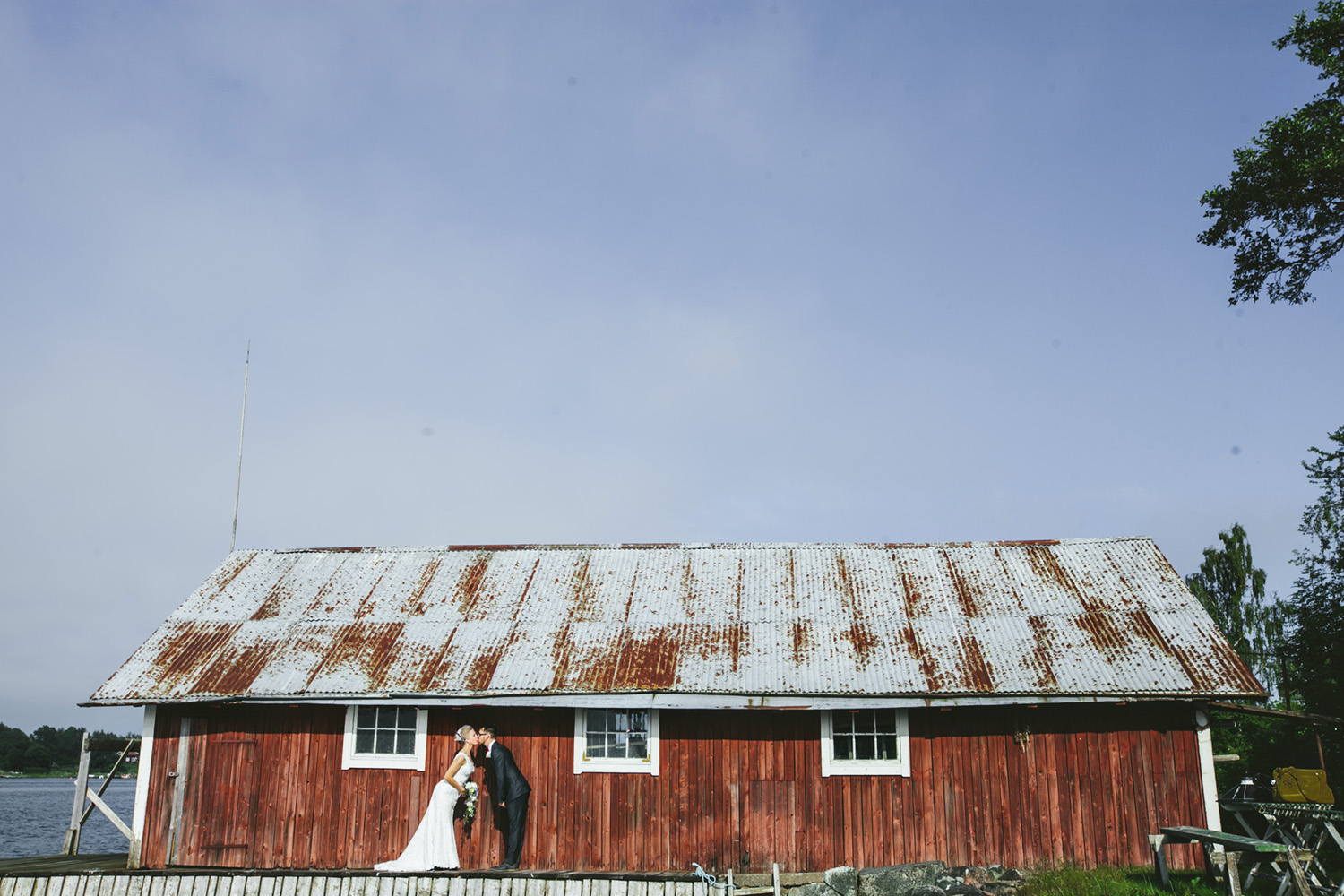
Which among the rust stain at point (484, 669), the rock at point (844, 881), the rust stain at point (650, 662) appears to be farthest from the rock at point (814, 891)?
the rust stain at point (484, 669)

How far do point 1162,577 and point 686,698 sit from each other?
25.0 feet

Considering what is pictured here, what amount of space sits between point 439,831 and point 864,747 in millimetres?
5600

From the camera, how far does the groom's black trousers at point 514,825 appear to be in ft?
41.0

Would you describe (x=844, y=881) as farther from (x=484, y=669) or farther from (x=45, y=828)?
(x=45, y=828)

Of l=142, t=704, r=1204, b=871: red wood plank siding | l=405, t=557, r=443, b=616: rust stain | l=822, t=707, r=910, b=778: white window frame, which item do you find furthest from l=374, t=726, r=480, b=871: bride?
l=822, t=707, r=910, b=778: white window frame

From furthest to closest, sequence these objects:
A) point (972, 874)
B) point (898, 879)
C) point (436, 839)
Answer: point (436, 839)
point (972, 874)
point (898, 879)

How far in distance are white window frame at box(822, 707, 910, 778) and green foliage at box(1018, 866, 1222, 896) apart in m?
1.97

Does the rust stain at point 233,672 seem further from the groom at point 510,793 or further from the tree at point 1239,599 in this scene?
the tree at point 1239,599

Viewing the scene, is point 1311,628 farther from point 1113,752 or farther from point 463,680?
point 463,680

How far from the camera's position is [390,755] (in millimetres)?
13508

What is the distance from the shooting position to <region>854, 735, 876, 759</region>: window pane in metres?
12.9

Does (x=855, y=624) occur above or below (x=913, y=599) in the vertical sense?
below

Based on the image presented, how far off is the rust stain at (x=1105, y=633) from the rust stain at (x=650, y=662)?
5.68 meters

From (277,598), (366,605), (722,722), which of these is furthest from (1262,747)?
(277,598)
